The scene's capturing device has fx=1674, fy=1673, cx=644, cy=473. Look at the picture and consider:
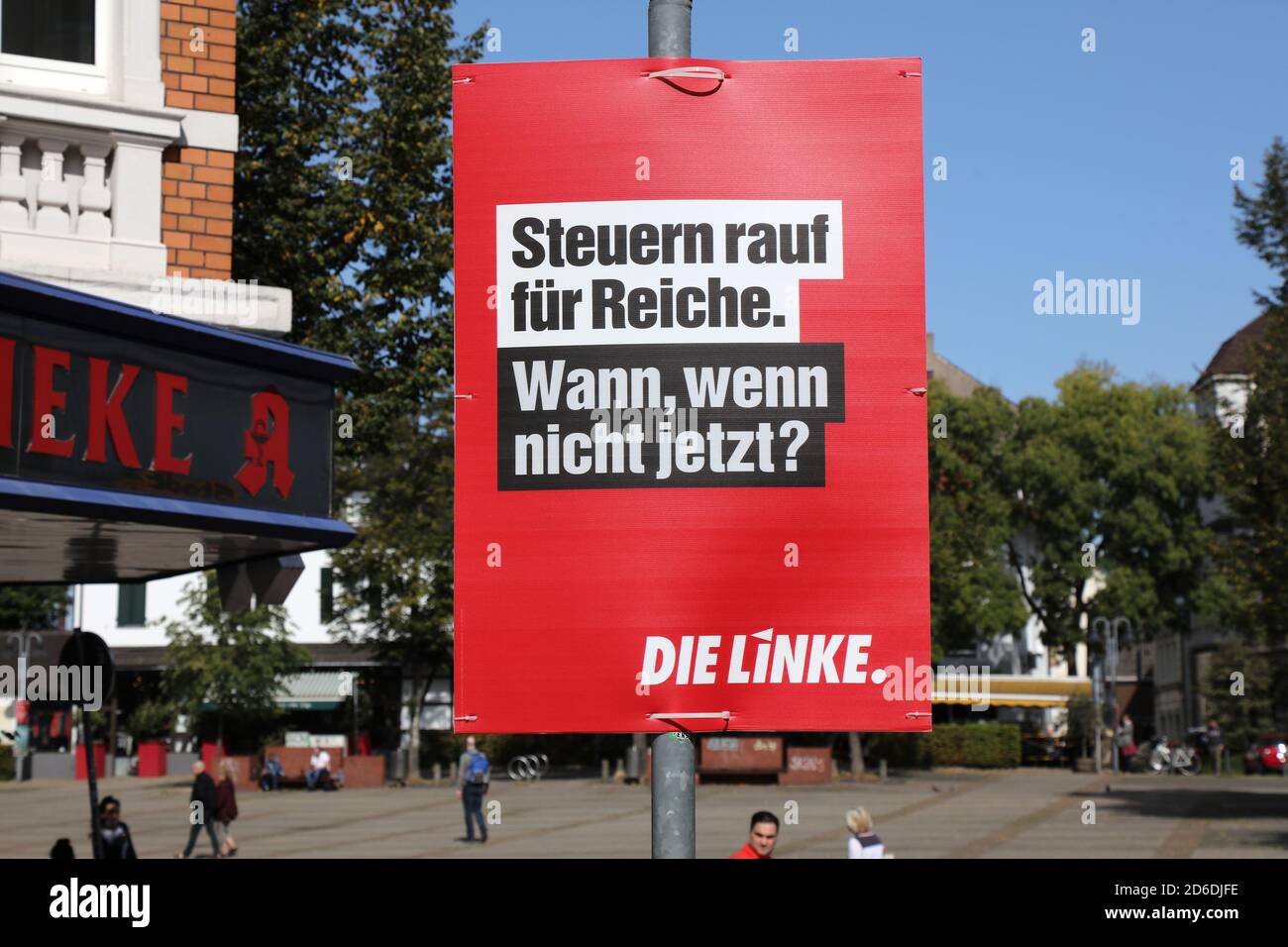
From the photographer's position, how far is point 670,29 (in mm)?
4316

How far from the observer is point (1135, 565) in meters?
74.1

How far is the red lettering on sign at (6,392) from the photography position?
26.6ft

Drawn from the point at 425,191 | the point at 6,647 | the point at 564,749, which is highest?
the point at 425,191

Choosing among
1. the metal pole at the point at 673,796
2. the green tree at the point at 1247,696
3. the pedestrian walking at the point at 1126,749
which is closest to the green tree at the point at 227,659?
the pedestrian walking at the point at 1126,749

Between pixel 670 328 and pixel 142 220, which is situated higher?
pixel 142 220

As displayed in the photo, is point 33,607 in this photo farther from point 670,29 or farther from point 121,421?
point 670,29

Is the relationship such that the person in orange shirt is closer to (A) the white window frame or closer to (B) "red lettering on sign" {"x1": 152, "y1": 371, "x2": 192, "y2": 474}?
(B) "red lettering on sign" {"x1": 152, "y1": 371, "x2": 192, "y2": 474}

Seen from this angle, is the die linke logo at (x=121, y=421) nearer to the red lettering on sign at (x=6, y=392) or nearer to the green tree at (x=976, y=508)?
the red lettering on sign at (x=6, y=392)

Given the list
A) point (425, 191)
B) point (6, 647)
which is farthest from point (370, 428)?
point (6, 647)

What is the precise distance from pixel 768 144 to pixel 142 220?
22.5 feet

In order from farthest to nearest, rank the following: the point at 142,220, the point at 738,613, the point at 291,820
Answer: the point at 291,820 < the point at 142,220 < the point at 738,613

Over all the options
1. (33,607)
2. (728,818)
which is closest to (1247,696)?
(728,818)
